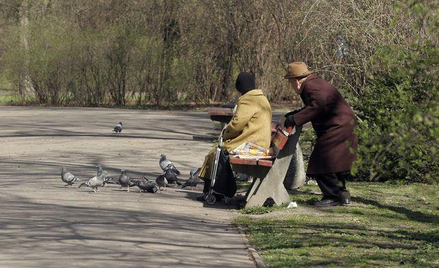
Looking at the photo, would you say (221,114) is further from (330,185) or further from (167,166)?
(330,185)

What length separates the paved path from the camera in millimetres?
8539

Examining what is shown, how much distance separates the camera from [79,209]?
11.5 meters

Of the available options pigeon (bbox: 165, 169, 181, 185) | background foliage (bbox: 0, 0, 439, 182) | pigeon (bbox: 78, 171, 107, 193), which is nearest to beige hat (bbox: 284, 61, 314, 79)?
pigeon (bbox: 165, 169, 181, 185)

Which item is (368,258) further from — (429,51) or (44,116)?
(44,116)

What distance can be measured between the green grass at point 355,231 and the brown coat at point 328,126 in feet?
1.70

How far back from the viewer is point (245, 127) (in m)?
12.7

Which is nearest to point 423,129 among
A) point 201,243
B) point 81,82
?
point 201,243

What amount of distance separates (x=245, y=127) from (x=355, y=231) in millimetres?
2802

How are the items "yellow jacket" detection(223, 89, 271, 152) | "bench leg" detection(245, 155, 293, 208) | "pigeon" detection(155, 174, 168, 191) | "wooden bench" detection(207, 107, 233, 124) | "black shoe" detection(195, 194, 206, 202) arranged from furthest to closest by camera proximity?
"wooden bench" detection(207, 107, 233, 124) < "pigeon" detection(155, 174, 168, 191) < "black shoe" detection(195, 194, 206, 202) < "yellow jacket" detection(223, 89, 271, 152) < "bench leg" detection(245, 155, 293, 208)

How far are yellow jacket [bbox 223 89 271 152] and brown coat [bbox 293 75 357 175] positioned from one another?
76 cm

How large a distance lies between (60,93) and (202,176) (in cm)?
2680

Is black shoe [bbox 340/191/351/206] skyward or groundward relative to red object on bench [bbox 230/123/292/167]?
groundward

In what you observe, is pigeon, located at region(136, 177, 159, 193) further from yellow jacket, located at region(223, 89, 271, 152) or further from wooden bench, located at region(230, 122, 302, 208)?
wooden bench, located at region(230, 122, 302, 208)

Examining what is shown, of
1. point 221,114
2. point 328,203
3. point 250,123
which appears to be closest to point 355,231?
point 328,203
